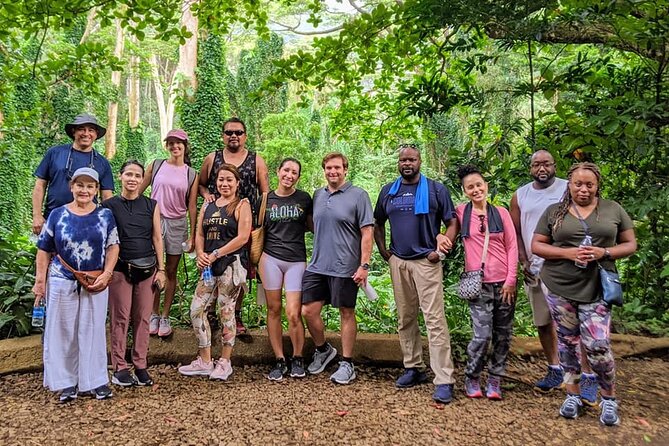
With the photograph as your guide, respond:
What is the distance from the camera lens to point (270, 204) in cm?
400

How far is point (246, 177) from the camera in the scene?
4.16 m

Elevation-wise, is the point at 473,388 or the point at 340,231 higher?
the point at 340,231

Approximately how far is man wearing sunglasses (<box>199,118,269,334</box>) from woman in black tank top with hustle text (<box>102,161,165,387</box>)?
555mm

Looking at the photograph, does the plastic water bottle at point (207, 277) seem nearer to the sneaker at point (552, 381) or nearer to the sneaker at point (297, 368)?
the sneaker at point (297, 368)

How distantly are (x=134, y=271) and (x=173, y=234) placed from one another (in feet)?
1.92

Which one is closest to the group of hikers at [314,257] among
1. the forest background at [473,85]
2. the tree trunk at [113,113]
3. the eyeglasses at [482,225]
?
the eyeglasses at [482,225]

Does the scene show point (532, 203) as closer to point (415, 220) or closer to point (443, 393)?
point (415, 220)

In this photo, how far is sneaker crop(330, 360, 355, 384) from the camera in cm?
380

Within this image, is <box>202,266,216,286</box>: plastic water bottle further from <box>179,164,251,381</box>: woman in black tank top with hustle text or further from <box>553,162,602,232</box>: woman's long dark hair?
<box>553,162,602,232</box>: woman's long dark hair

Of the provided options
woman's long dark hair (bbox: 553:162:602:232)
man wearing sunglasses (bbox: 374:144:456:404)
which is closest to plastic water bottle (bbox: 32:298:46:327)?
man wearing sunglasses (bbox: 374:144:456:404)

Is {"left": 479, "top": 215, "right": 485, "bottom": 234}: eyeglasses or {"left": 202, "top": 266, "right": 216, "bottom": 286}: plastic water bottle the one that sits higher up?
{"left": 479, "top": 215, "right": 485, "bottom": 234}: eyeglasses

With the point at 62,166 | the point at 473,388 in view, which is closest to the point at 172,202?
the point at 62,166

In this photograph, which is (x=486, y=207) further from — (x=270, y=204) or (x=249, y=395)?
(x=249, y=395)

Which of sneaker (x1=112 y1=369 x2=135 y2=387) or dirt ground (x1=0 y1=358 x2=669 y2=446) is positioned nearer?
dirt ground (x1=0 y1=358 x2=669 y2=446)
